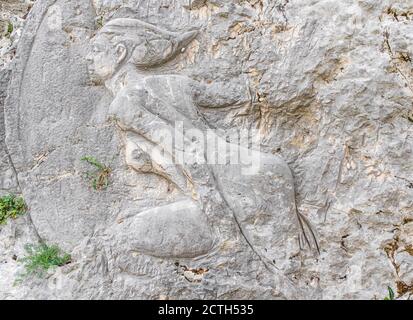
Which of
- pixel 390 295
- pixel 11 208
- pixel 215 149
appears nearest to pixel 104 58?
pixel 215 149

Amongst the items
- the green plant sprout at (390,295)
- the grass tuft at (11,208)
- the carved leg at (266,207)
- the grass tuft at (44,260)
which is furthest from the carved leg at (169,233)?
the green plant sprout at (390,295)

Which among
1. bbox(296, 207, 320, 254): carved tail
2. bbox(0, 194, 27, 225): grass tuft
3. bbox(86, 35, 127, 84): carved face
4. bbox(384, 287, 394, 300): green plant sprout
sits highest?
bbox(86, 35, 127, 84): carved face

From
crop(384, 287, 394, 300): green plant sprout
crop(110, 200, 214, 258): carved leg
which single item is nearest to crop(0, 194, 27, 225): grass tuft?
crop(110, 200, 214, 258): carved leg

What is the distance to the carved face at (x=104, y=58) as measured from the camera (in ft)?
11.0

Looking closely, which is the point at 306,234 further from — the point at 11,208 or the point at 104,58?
the point at 11,208

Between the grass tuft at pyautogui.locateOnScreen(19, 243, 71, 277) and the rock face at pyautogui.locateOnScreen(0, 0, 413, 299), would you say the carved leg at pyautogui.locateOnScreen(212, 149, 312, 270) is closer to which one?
the rock face at pyautogui.locateOnScreen(0, 0, 413, 299)

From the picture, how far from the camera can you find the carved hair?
335 centimetres

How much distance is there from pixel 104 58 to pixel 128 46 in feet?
0.55

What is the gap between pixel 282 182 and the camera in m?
3.20

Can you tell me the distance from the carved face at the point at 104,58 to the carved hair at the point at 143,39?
0.13ft

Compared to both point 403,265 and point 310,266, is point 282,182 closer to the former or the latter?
point 310,266

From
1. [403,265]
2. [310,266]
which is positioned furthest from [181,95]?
[403,265]

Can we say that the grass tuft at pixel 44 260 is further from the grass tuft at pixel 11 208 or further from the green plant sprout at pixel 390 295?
the green plant sprout at pixel 390 295

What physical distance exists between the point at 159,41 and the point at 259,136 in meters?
0.86
